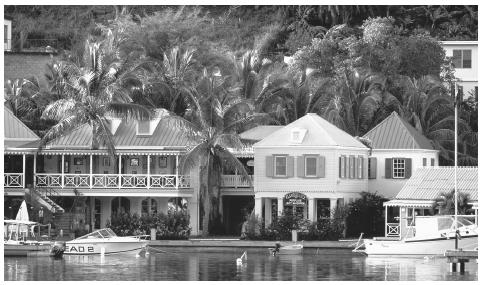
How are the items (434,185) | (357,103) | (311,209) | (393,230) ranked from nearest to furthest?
(434,185)
(393,230)
(311,209)
(357,103)

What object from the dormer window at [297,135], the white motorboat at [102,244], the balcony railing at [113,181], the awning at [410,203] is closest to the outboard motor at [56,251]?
the white motorboat at [102,244]

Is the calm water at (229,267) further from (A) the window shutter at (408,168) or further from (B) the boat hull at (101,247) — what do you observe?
(A) the window shutter at (408,168)

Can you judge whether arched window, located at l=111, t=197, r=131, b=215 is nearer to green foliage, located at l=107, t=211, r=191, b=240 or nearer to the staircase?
the staircase

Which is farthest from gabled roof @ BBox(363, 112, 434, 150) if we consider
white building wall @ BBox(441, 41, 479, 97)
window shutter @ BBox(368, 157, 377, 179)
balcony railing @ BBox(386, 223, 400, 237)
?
white building wall @ BBox(441, 41, 479, 97)

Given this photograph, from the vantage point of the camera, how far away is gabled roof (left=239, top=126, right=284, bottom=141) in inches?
3398

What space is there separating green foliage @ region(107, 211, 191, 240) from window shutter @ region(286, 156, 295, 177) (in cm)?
593

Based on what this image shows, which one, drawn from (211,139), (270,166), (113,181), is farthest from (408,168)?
(113,181)

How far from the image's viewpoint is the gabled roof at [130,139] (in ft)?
280

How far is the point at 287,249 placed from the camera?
7606 cm

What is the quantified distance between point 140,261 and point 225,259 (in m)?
3.83

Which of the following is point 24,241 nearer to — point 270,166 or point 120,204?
point 120,204

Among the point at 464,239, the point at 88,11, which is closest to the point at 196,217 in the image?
the point at 464,239

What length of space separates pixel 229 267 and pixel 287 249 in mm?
8252

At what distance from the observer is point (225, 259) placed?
2872 inches
